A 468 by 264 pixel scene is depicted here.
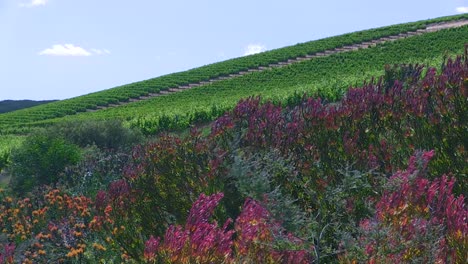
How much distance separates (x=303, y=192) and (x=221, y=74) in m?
52.1

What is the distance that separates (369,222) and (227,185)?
141 inches

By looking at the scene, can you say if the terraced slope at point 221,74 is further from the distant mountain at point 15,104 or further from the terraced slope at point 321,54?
the distant mountain at point 15,104

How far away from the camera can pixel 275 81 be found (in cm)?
5009

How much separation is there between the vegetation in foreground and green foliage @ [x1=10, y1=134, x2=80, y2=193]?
23.9 ft

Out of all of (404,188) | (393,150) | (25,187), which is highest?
(404,188)

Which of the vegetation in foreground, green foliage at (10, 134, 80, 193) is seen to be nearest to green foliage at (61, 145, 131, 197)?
green foliage at (10, 134, 80, 193)

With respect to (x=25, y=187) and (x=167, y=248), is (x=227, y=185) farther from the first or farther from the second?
(x=25, y=187)

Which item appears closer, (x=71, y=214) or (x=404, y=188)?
(x=404, y=188)

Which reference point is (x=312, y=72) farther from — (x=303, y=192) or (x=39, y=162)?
(x=303, y=192)

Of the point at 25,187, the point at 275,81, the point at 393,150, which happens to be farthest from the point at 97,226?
the point at 275,81

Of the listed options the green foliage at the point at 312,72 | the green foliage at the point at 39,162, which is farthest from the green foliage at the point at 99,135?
the green foliage at the point at 312,72

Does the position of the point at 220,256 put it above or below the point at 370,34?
above

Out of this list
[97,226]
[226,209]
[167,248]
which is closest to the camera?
[167,248]

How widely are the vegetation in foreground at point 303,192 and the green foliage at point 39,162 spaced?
287 inches
